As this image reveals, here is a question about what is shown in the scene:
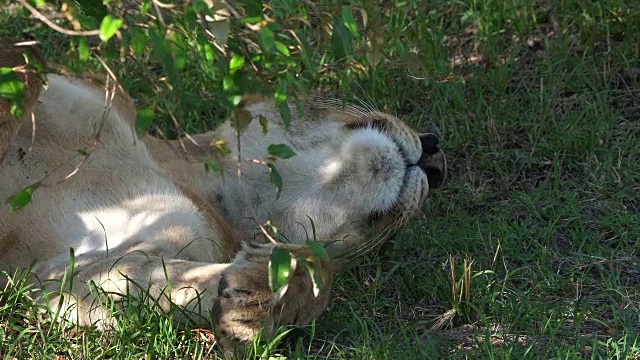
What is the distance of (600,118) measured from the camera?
5422 mm

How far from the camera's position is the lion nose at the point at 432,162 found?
14.8ft

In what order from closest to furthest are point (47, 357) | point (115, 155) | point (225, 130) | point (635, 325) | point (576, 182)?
point (47, 357)
point (635, 325)
point (115, 155)
point (225, 130)
point (576, 182)

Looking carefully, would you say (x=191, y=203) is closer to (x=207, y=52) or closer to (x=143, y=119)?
(x=207, y=52)

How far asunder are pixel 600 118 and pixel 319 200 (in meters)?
1.69

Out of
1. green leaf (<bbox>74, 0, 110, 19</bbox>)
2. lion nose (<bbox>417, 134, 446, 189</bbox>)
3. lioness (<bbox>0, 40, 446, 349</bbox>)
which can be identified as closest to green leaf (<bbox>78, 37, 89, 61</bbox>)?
green leaf (<bbox>74, 0, 110, 19</bbox>)

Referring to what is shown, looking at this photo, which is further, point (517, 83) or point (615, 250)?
point (517, 83)

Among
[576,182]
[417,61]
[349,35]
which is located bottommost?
[576,182]

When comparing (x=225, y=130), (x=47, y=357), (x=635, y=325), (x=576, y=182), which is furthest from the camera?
(x=576, y=182)

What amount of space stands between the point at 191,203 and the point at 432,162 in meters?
Result: 0.96

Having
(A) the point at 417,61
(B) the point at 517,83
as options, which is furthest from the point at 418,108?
(A) the point at 417,61

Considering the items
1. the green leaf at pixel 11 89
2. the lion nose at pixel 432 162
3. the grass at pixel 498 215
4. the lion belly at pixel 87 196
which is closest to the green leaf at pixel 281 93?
the green leaf at pixel 11 89

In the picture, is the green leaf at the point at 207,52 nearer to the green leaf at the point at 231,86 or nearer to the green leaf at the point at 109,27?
the green leaf at the point at 231,86

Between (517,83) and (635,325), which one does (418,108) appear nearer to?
(517,83)

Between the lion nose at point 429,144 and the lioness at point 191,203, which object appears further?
the lion nose at point 429,144
